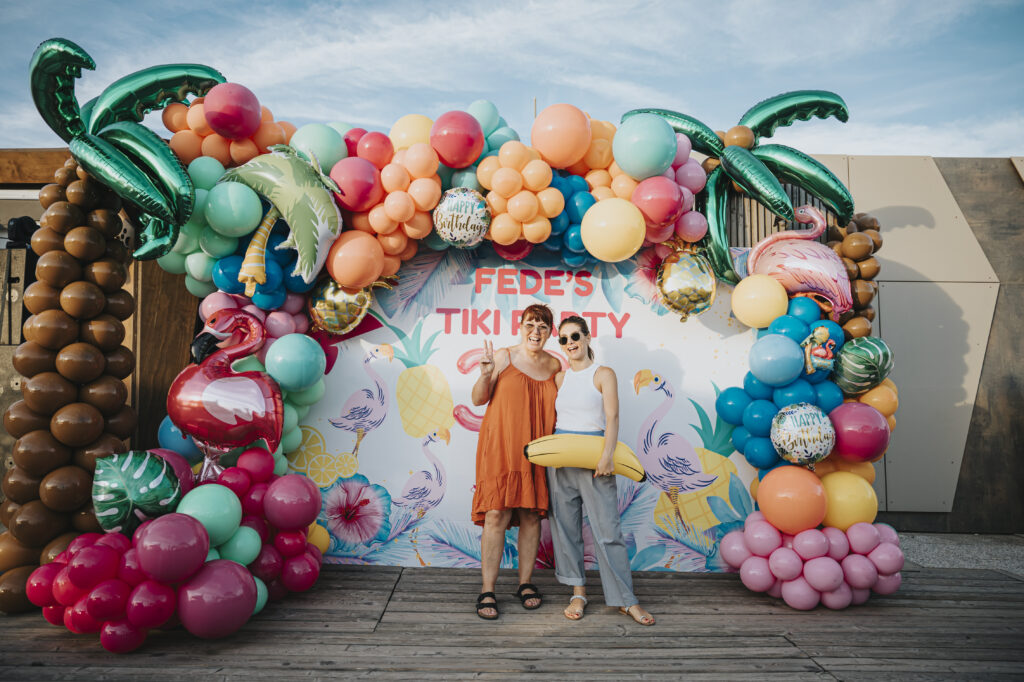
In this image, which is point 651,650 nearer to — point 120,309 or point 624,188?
point 624,188

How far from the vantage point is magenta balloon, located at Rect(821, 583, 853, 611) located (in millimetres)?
3389

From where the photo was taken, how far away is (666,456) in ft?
13.4

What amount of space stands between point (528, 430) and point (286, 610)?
5.10 ft

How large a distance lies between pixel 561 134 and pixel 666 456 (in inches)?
82.6

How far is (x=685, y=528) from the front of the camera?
402cm

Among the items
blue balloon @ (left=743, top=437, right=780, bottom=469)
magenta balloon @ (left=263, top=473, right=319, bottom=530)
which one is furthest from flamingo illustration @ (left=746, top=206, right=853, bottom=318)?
magenta balloon @ (left=263, top=473, right=319, bottom=530)

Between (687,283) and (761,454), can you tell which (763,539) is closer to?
(761,454)

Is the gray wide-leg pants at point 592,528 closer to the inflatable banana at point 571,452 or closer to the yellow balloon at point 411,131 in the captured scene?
the inflatable banana at point 571,452

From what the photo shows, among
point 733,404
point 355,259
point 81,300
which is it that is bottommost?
point 733,404

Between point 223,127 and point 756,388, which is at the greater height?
point 223,127

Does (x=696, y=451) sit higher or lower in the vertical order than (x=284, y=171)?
lower

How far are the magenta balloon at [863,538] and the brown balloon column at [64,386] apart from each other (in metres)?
3.90

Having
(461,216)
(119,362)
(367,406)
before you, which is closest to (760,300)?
(461,216)

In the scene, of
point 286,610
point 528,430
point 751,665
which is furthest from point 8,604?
point 751,665
